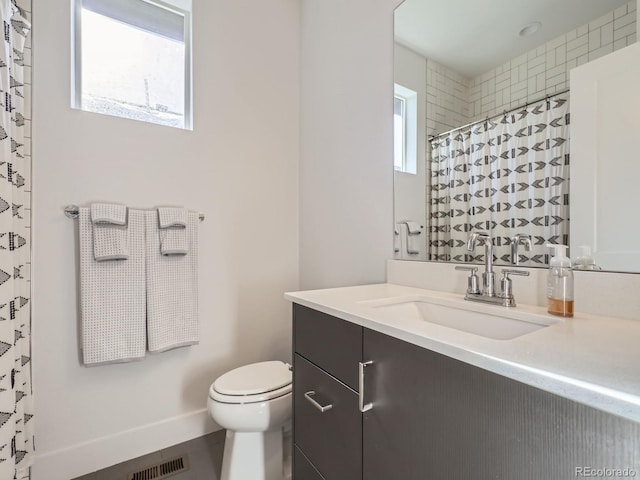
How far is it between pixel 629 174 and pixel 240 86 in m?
1.86

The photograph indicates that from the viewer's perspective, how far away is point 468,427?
54 centimetres

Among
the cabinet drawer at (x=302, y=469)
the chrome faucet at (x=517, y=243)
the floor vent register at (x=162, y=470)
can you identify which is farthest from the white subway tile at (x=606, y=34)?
the floor vent register at (x=162, y=470)

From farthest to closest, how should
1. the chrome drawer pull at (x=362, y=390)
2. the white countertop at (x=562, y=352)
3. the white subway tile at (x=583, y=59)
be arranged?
the white subway tile at (x=583, y=59), the chrome drawer pull at (x=362, y=390), the white countertop at (x=562, y=352)

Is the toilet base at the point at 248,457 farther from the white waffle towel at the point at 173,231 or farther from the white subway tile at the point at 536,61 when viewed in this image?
the white subway tile at the point at 536,61

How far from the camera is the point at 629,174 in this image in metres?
0.76

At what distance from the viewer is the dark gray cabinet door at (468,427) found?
1.34ft

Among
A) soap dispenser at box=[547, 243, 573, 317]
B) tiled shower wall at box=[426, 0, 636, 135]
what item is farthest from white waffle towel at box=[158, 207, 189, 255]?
soap dispenser at box=[547, 243, 573, 317]

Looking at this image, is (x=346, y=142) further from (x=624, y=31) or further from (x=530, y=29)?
(x=624, y=31)

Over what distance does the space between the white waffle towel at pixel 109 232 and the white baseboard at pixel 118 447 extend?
897 mm

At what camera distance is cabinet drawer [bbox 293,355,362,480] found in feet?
2.59

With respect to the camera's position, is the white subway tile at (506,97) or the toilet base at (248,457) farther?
the toilet base at (248,457)

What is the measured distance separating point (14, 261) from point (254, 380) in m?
1.04

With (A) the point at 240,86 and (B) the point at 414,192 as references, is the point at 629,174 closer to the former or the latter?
(B) the point at 414,192

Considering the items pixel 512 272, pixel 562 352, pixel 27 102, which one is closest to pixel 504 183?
pixel 512 272
